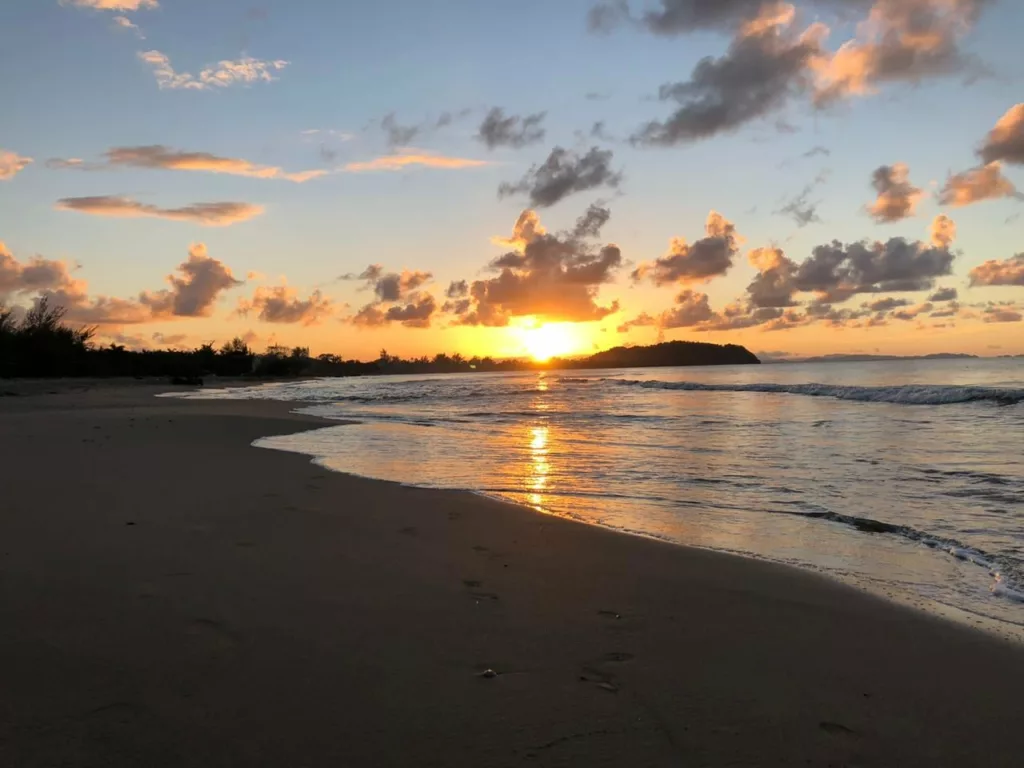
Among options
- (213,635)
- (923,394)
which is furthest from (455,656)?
(923,394)

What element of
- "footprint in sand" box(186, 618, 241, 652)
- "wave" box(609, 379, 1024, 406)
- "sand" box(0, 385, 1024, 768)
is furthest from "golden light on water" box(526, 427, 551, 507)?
"wave" box(609, 379, 1024, 406)

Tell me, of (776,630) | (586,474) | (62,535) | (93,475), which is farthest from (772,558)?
(93,475)

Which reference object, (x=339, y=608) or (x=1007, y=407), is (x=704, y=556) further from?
(x=1007, y=407)

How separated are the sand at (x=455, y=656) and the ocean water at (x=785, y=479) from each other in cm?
85

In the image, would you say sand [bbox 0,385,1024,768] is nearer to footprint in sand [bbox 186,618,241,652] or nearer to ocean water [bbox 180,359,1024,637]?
footprint in sand [bbox 186,618,241,652]

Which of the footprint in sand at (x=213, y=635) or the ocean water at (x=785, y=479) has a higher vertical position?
the footprint in sand at (x=213, y=635)

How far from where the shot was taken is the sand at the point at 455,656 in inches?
98.9

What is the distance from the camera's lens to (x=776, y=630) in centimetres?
376

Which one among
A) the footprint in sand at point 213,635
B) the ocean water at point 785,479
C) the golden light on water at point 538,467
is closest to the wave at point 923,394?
the ocean water at point 785,479

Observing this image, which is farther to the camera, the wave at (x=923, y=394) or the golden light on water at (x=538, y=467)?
the wave at (x=923, y=394)

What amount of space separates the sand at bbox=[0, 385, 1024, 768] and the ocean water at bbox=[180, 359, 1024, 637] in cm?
85

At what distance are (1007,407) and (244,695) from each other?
2571 cm

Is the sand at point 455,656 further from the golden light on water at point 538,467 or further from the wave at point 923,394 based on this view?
the wave at point 923,394

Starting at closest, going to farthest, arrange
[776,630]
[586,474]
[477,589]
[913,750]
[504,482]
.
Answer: [913,750]
[776,630]
[477,589]
[504,482]
[586,474]
